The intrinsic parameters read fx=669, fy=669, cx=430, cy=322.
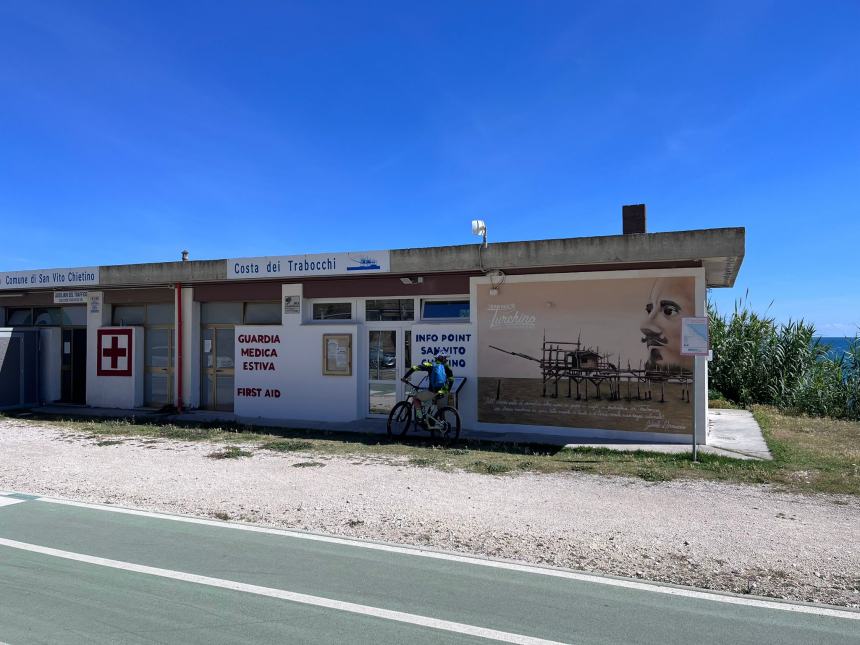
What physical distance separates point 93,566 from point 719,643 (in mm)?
4557

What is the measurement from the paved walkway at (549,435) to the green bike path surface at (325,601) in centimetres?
642

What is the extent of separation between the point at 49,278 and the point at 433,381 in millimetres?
11360

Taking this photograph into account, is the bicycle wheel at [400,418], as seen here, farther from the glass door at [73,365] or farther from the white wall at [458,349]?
the glass door at [73,365]

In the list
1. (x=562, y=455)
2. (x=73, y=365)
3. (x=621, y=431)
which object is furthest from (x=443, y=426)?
(x=73, y=365)

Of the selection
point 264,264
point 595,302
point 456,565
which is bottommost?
point 456,565

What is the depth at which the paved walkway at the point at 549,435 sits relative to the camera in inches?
437

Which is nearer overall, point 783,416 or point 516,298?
point 516,298

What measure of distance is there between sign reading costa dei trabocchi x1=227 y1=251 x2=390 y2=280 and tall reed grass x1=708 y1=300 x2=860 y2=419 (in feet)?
39.3

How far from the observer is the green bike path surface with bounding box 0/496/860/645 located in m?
4.05

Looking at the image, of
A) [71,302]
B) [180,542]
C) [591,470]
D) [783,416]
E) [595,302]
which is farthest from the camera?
[71,302]

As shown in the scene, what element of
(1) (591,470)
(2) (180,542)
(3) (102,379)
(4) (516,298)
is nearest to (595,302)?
(4) (516,298)

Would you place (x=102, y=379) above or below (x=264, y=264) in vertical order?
below

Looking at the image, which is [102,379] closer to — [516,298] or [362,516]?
[516,298]

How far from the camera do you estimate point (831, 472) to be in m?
8.96
